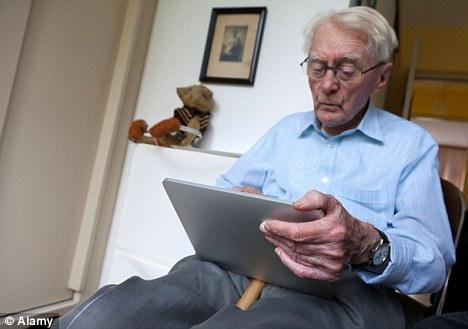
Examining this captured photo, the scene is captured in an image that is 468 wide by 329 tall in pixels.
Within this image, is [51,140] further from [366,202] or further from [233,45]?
[366,202]

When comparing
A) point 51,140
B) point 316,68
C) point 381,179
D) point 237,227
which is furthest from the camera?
point 51,140

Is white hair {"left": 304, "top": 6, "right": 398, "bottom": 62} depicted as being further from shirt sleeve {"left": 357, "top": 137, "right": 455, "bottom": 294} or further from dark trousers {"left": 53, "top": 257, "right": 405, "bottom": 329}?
dark trousers {"left": 53, "top": 257, "right": 405, "bottom": 329}

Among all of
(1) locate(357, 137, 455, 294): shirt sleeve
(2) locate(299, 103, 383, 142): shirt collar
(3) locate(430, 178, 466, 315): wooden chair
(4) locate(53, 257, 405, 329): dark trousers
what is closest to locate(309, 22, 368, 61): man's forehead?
(2) locate(299, 103, 383, 142): shirt collar

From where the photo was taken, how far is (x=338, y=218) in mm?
523

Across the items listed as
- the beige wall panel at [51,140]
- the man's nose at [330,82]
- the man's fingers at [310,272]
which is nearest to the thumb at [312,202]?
the man's fingers at [310,272]

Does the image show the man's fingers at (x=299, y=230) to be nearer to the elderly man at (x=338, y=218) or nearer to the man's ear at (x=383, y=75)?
the elderly man at (x=338, y=218)

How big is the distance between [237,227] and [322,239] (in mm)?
157

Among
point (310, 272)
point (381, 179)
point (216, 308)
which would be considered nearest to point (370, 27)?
point (381, 179)

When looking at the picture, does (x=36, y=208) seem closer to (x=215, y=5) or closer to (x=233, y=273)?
(x=233, y=273)

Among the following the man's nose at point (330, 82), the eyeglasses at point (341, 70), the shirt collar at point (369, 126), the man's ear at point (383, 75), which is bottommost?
the shirt collar at point (369, 126)

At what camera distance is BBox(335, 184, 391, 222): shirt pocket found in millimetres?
750

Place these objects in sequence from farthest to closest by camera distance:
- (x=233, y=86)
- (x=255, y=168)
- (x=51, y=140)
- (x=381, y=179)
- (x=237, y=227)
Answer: (x=233, y=86), (x=51, y=140), (x=255, y=168), (x=381, y=179), (x=237, y=227)

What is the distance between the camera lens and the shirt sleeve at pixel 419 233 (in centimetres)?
61

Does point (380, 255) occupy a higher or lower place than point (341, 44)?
lower
